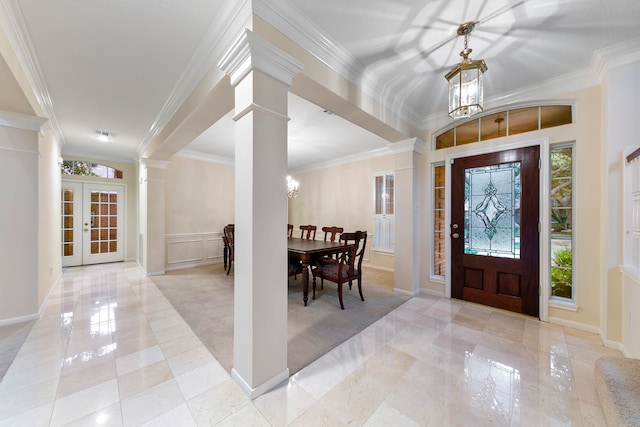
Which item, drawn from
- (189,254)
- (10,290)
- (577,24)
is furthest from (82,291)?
(577,24)

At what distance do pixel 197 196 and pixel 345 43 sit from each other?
4792 millimetres

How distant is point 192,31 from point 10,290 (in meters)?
3.43

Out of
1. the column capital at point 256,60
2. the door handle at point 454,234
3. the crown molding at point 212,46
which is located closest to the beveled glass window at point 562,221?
the door handle at point 454,234

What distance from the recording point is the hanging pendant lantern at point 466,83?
1.69 meters

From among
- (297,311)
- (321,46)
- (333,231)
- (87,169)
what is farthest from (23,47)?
(87,169)

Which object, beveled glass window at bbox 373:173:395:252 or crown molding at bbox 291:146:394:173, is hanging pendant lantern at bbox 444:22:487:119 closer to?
crown molding at bbox 291:146:394:173

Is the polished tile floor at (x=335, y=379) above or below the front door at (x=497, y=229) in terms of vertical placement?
below

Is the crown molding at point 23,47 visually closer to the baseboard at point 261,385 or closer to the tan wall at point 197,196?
the tan wall at point 197,196

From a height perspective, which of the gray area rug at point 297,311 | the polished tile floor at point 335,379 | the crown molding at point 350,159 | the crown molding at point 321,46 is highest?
the crown molding at point 321,46

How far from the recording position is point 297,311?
2.93m

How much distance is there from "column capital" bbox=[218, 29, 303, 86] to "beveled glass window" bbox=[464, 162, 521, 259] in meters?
2.74

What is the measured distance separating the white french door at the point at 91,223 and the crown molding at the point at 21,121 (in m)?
3.38

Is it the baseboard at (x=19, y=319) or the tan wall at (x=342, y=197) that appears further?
the tan wall at (x=342, y=197)

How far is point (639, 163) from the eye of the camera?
1912mm
